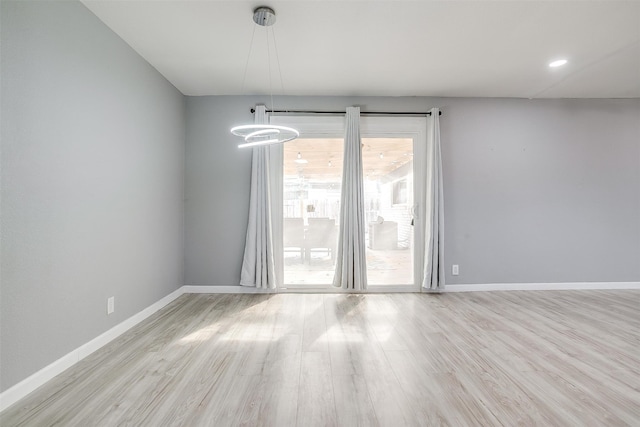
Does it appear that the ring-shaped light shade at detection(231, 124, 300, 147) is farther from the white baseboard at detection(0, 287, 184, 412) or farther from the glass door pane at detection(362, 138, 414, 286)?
the white baseboard at detection(0, 287, 184, 412)

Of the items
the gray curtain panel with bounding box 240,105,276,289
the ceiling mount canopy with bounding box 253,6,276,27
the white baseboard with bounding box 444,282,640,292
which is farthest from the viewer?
the white baseboard with bounding box 444,282,640,292

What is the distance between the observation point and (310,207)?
4.14 metres

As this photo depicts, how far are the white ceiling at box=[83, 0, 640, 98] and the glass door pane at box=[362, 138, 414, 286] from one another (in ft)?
2.56

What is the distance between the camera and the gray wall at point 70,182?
68.4 inches

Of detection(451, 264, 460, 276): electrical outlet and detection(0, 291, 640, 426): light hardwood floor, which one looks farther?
detection(451, 264, 460, 276): electrical outlet

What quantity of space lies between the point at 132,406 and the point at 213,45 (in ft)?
9.47

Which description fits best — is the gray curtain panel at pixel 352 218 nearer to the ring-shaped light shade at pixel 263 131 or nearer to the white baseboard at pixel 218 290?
the white baseboard at pixel 218 290

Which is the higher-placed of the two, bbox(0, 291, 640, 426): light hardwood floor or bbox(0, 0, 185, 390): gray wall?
bbox(0, 0, 185, 390): gray wall

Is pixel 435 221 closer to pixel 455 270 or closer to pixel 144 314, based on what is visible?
pixel 455 270

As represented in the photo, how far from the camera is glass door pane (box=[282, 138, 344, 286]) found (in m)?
4.12

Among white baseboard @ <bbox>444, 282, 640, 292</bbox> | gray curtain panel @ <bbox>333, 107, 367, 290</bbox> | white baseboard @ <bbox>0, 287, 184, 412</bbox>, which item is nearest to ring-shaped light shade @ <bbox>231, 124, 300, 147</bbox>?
gray curtain panel @ <bbox>333, 107, 367, 290</bbox>

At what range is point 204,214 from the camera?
405 centimetres

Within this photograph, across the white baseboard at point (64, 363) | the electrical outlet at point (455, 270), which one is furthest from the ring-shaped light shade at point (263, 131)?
the electrical outlet at point (455, 270)

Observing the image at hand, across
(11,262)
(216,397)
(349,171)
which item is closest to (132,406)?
(216,397)
